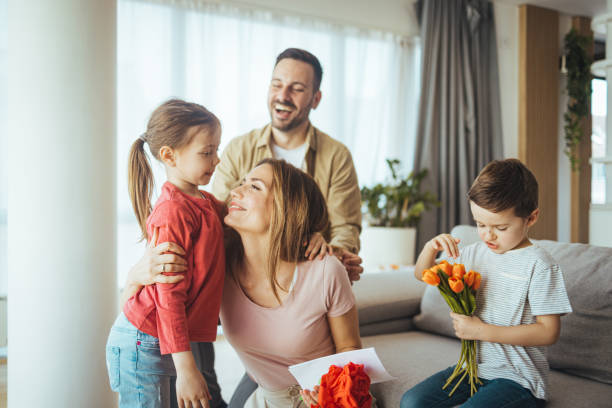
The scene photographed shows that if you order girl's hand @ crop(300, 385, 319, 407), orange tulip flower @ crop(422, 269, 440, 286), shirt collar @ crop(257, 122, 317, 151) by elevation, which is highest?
shirt collar @ crop(257, 122, 317, 151)

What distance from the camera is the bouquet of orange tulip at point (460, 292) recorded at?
4.44ft

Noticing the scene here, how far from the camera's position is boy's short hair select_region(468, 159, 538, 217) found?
53.6 inches

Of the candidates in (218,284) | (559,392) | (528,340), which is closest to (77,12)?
(218,284)

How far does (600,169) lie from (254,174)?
523cm

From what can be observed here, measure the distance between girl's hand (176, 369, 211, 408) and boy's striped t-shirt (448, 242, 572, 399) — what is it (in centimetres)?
82

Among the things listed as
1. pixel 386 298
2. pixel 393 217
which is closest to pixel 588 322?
pixel 386 298

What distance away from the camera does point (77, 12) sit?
160 cm

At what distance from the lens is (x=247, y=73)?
396cm

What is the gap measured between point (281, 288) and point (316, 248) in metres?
0.16

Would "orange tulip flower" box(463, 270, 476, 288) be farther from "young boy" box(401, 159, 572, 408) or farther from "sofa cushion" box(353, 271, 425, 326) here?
"sofa cushion" box(353, 271, 425, 326)

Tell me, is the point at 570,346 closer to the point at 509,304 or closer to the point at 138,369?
the point at 509,304

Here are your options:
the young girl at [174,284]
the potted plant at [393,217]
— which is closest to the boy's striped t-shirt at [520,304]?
the young girl at [174,284]

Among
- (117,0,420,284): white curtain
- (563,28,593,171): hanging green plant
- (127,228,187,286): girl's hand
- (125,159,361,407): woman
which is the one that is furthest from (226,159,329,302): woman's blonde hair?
(563,28,593,171): hanging green plant

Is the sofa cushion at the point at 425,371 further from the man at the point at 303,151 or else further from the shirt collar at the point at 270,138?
the shirt collar at the point at 270,138
